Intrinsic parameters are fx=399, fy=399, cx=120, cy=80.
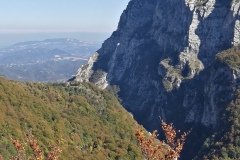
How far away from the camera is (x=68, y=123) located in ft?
269

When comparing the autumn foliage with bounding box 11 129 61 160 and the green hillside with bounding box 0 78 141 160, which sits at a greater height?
the autumn foliage with bounding box 11 129 61 160

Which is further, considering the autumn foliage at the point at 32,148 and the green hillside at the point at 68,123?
the green hillside at the point at 68,123

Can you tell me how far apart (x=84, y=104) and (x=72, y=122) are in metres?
13.1

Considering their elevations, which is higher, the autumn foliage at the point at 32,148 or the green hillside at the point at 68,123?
the autumn foliage at the point at 32,148

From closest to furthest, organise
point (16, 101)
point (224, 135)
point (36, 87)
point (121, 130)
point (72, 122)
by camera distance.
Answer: point (16, 101)
point (72, 122)
point (121, 130)
point (36, 87)
point (224, 135)

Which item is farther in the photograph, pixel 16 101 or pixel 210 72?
pixel 210 72

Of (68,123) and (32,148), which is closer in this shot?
(32,148)

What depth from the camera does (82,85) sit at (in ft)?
389

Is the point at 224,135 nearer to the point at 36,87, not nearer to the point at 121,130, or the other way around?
the point at 121,130

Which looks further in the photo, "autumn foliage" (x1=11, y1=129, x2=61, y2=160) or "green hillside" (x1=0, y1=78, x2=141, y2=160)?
"green hillside" (x1=0, y1=78, x2=141, y2=160)

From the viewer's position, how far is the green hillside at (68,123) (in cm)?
6900

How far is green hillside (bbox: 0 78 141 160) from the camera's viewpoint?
6900 cm

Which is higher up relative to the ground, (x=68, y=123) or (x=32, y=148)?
(x=32, y=148)

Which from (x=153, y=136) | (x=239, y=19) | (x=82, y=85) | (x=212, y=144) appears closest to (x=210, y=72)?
(x=239, y=19)
